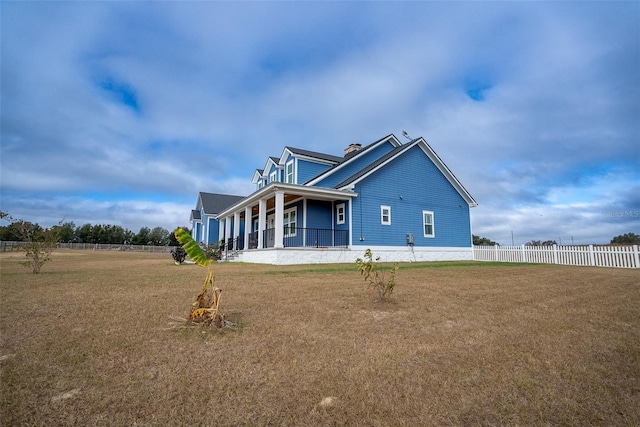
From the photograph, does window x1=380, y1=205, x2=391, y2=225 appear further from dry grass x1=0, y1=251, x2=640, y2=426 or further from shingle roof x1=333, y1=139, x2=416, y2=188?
dry grass x1=0, y1=251, x2=640, y2=426

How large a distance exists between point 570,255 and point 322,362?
715 inches

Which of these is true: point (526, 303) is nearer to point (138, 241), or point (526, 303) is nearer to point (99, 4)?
point (99, 4)

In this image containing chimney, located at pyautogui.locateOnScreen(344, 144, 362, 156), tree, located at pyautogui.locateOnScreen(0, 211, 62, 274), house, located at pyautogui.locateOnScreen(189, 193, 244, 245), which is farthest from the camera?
house, located at pyautogui.locateOnScreen(189, 193, 244, 245)

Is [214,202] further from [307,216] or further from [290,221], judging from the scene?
[307,216]

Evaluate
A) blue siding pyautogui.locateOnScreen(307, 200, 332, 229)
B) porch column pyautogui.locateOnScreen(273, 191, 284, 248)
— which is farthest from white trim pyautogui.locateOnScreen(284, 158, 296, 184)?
porch column pyautogui.locateOnScreen(273, 191, 284, 248)

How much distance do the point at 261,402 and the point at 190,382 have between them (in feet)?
2.52

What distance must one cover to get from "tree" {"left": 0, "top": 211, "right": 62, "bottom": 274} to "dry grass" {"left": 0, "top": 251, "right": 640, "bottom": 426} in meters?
5.91

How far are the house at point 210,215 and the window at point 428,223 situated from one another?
2091cm

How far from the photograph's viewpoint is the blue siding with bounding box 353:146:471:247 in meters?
17.8

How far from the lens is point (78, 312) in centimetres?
517

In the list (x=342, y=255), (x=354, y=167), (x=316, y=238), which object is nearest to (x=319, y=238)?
(x=316, y=238)

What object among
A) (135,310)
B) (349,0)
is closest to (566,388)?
(135,310)

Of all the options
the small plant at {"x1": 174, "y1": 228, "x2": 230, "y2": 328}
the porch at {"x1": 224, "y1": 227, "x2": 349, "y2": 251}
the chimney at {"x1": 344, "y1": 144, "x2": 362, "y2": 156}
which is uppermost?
the chimney at {"x1": 344, "y1": 144, "x2": 362, "y2": 156}

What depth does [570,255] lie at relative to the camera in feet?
53.2
